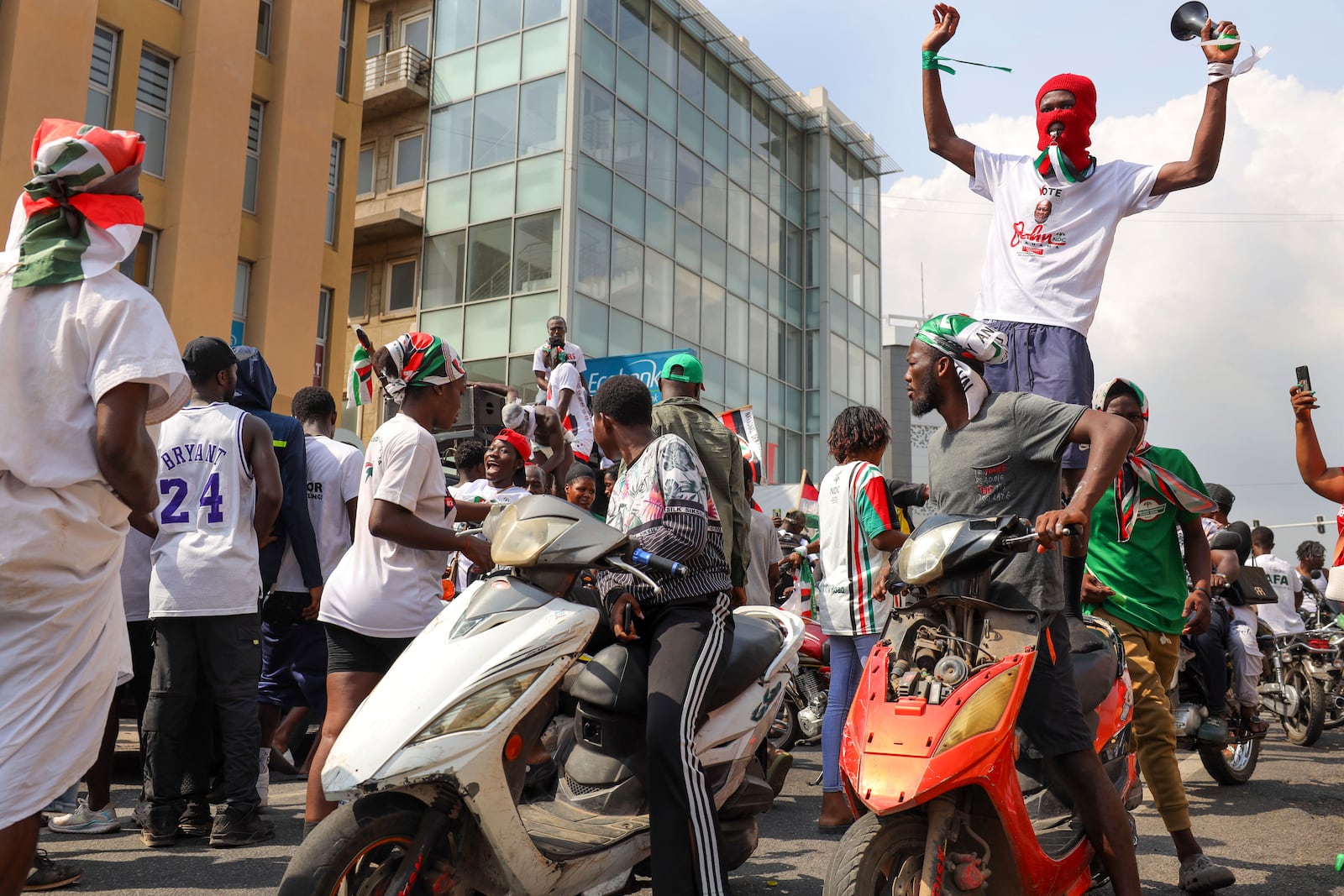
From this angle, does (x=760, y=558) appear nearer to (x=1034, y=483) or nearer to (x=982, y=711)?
(x=1034, y=483)

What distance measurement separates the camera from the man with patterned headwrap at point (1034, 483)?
3.51 metres

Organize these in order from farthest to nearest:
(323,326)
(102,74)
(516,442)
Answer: (323,326) → (102,74) → (516,442)

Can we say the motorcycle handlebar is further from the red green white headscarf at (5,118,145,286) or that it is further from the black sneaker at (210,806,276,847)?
the black sneaker at (210,806,276,847)

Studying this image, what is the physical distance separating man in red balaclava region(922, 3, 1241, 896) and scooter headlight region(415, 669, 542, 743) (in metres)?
2.33

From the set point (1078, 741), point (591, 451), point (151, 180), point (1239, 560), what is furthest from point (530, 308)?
point (1078, 741)

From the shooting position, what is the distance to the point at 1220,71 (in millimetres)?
4383

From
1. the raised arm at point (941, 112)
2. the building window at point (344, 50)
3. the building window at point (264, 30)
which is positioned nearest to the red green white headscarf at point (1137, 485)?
the raised arm at point (941, 112)

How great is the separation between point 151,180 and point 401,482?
649 inches

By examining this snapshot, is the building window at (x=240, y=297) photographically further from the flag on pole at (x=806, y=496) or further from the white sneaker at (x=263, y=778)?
the white sneaker at (x=263, y=778)

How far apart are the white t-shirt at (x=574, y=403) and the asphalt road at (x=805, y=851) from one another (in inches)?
153

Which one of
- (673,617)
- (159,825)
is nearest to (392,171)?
(159,825)

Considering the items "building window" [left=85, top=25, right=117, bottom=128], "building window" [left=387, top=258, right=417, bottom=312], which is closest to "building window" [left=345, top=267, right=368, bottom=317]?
"building window" [left=387, top=258, right=417, bottom=312]

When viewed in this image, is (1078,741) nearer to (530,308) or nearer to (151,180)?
(151,180)

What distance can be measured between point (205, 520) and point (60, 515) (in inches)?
87.9
